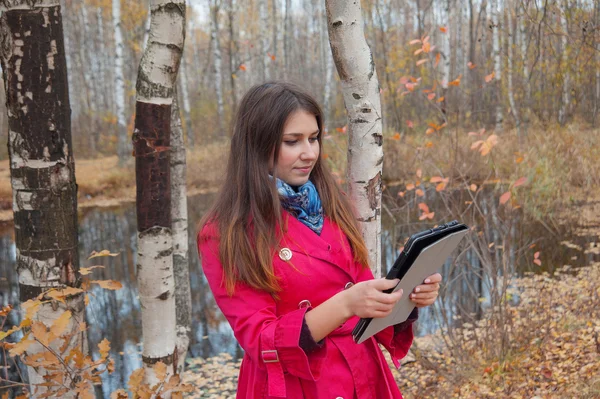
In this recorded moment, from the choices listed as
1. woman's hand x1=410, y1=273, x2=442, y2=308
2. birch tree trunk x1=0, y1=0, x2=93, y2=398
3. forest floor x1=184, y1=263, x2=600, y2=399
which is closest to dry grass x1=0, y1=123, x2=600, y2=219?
forest floor x1=184, y1=263, x2=600, y2=399

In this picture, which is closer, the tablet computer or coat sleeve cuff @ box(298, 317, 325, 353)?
the tablet computer

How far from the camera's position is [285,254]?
1.53 meters

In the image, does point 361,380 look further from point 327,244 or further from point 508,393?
point 508,393

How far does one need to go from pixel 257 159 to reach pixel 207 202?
9.63 metres

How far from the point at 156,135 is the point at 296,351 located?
1.17m

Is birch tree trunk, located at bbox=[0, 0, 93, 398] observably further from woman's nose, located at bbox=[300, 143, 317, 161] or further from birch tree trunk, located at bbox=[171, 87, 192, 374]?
birch tree trunk, located at bbox=[171, 87, 192, 374]

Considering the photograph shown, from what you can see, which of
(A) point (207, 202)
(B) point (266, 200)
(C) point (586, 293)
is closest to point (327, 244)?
(B) point (266, 200)

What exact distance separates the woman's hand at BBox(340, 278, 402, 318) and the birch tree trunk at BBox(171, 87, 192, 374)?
8.46 feet

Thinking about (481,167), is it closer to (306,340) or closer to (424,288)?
(424,288)

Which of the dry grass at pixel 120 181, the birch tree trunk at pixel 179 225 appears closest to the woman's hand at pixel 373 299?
the birch tree trunk at pixel 179 225

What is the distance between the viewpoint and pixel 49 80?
1805 millimetres

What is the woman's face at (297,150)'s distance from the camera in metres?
1.56

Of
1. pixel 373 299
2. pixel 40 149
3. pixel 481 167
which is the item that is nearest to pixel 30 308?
pixel 40 149

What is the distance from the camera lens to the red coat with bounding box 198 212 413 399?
4.57 ft
